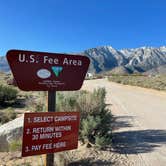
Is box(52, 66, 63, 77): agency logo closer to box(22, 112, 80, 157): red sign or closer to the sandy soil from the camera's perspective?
box(22, 112, 80, 157): red sign

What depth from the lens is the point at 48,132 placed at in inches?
173

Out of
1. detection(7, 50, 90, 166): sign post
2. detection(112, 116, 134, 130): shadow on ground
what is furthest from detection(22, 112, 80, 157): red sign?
detection(112, 116, 134, 130): shadow on ground

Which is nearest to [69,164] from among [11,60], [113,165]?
[113,165]

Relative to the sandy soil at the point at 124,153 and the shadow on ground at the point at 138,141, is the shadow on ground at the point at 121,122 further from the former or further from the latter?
the shadow on ground at the point at 138,141

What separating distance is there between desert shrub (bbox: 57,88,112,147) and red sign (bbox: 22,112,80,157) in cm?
215

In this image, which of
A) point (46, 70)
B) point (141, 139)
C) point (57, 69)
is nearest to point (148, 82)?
point (141, 139)

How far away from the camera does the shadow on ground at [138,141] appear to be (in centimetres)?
690

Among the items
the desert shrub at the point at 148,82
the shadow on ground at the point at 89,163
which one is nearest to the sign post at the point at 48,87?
the shadow on ground at the point at 89,163

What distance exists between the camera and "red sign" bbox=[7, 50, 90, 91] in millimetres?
4273

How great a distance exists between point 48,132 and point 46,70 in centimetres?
100

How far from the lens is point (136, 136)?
26.9 feet

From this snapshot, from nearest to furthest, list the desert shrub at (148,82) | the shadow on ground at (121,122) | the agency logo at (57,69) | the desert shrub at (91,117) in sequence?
the agency logo at (57,69) < the desert shrub at (91,117) < the shadow on ground at (121,122) < the desert shrub at (148,82)

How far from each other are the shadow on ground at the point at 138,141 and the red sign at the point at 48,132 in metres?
2.45

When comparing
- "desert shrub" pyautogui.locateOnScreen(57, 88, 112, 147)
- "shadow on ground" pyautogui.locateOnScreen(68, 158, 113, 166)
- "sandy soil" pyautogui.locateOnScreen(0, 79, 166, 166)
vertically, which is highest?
"desert shrub" pyautogui.locateOnScreen(57, 88, 112, 147)
